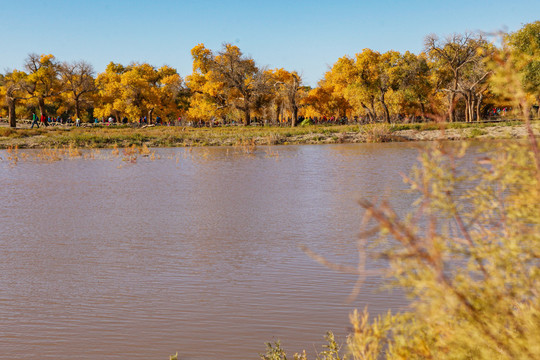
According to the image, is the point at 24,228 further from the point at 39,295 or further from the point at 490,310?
the point at 490,310

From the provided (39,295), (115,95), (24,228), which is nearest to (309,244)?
(39,295)

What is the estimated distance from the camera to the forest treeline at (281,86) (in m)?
58.1

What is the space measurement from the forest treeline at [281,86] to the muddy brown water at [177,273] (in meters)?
39.7

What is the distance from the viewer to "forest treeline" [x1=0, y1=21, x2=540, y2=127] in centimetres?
5809

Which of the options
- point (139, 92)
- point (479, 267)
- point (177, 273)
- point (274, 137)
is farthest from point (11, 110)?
point (479, 267)

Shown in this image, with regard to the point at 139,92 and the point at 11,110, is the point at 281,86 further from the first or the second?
the point at 11,110

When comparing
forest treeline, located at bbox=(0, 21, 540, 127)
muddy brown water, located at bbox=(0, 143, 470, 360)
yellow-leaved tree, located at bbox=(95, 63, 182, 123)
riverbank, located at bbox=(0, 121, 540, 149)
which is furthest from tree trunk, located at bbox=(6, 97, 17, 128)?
muddy brown water, located at bbox=(0, 143, 470, 360)

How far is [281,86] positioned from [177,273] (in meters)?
68.9

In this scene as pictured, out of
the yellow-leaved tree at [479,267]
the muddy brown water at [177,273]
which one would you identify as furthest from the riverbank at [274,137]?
the yellow-leaved tree at [479,267]

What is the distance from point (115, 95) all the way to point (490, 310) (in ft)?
263

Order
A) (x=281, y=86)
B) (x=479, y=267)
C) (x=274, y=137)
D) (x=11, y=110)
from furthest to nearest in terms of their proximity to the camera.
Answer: (x=281, y=86) → (x=11, y=110) → (x=274, y=137) → (x=479, y=267)

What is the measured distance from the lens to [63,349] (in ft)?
16.5

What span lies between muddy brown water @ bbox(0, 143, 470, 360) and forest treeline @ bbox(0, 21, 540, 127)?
130 feet

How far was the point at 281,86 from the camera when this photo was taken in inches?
2938
